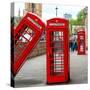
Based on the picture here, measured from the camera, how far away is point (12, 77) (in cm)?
450

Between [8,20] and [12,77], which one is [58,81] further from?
[8,20]

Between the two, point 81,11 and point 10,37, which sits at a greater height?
point 81,11

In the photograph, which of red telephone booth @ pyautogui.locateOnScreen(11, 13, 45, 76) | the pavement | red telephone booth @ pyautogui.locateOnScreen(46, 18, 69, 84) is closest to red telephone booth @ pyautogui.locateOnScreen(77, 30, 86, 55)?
the pavement

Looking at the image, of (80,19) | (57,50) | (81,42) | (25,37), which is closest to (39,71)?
(57,50)

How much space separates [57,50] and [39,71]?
13.2 inches

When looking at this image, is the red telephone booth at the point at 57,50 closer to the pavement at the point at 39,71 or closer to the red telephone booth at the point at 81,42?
the pavement at the point at 39,71

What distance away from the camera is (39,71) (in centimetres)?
464

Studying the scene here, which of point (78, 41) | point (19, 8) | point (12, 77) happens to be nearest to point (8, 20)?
point (19, 8)

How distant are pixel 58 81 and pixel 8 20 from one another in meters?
0.99

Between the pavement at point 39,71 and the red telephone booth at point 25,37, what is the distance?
88 mm

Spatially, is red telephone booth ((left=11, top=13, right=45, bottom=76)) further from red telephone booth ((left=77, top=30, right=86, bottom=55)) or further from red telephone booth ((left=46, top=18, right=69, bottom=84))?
red telephone booth ((left=77, top=30, right=86, bottom=55))

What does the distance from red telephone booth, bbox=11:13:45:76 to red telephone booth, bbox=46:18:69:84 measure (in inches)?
5.4

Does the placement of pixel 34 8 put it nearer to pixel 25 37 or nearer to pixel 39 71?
pixel 25 37

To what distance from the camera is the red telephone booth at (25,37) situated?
4.49m
